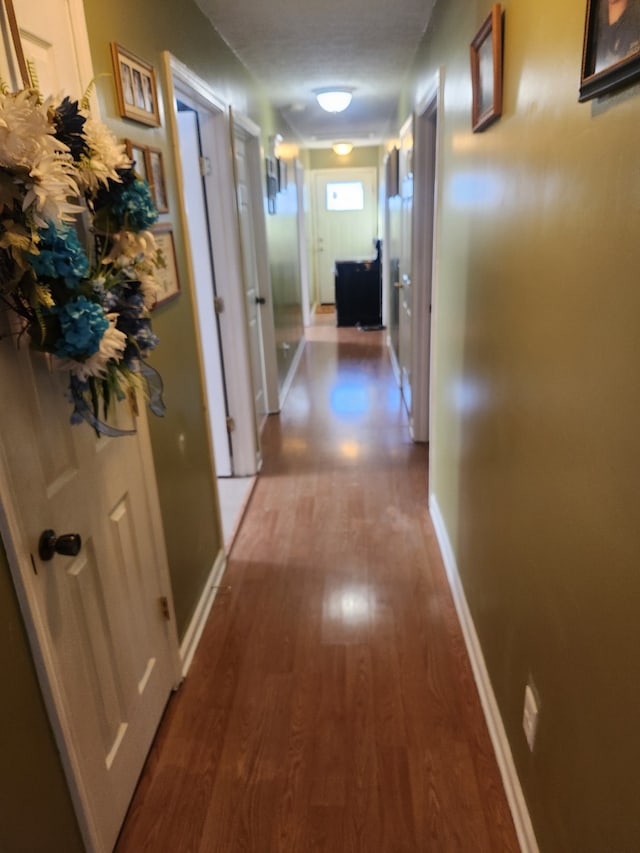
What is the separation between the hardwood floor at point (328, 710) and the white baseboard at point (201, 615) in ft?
0.13

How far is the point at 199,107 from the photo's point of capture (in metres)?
2.67

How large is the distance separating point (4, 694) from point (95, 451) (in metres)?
0.56

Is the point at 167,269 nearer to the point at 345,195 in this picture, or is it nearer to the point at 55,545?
the point at 55,545

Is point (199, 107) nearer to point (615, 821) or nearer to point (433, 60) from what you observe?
point (433, 60)

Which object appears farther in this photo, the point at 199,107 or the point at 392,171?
the point at 392,171

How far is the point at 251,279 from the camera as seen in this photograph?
12.9ft

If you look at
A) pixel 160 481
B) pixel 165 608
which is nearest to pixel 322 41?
pixel 160 481

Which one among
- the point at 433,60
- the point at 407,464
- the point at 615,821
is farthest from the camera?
the point at 407,464

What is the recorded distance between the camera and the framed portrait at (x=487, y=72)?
1.44 metres

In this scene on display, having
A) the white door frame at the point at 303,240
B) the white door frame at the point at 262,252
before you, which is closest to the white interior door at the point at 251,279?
the white door frame at the point at 262,252

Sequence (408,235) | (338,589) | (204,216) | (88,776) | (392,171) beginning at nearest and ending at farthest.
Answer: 1. (88,776)
2. (338,589)
3. (204,216)
4. (408,235)
5. (392,171)

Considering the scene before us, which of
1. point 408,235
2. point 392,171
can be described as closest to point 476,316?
point 408,235

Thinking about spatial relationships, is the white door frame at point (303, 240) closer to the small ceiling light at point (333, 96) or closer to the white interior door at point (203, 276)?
the small ceiling light at point (333, 96)

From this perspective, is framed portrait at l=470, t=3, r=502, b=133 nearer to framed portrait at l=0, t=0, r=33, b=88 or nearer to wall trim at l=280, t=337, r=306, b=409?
framed portrait at l=0, t=0, r=33, b=88
